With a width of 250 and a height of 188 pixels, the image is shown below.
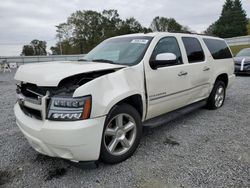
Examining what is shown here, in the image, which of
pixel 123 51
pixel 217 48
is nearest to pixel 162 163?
pixel 123 51

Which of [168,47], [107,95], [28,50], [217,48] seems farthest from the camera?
[28,50]

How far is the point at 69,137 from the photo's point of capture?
2.36 m

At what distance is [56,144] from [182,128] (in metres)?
2.58

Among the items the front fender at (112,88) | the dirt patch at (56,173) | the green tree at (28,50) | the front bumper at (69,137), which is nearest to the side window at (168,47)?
the front fender at (112,88)

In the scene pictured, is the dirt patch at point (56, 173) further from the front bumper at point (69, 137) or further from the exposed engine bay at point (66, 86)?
the exposed engine bay at point (66, 86)

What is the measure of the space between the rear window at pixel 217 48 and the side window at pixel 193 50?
0.43 meters

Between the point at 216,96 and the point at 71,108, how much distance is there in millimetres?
4086

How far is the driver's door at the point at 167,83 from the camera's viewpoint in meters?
3.35

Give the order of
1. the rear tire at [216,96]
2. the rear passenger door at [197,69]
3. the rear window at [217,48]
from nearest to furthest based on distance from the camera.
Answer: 1. the rear passenger door at [197,69]
2. the rear window at [217,48]
3. the rear tire at [216,96]

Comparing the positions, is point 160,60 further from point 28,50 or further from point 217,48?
point 28,50

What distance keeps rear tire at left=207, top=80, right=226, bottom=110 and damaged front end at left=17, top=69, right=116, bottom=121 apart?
3.37 meters

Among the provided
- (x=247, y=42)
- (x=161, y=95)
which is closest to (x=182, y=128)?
(x=161, y=95)

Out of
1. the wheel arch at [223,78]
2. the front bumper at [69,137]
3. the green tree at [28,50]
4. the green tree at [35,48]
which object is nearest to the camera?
the front bumper at [69,137]

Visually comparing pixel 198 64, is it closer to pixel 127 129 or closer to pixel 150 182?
pixel 127 129
